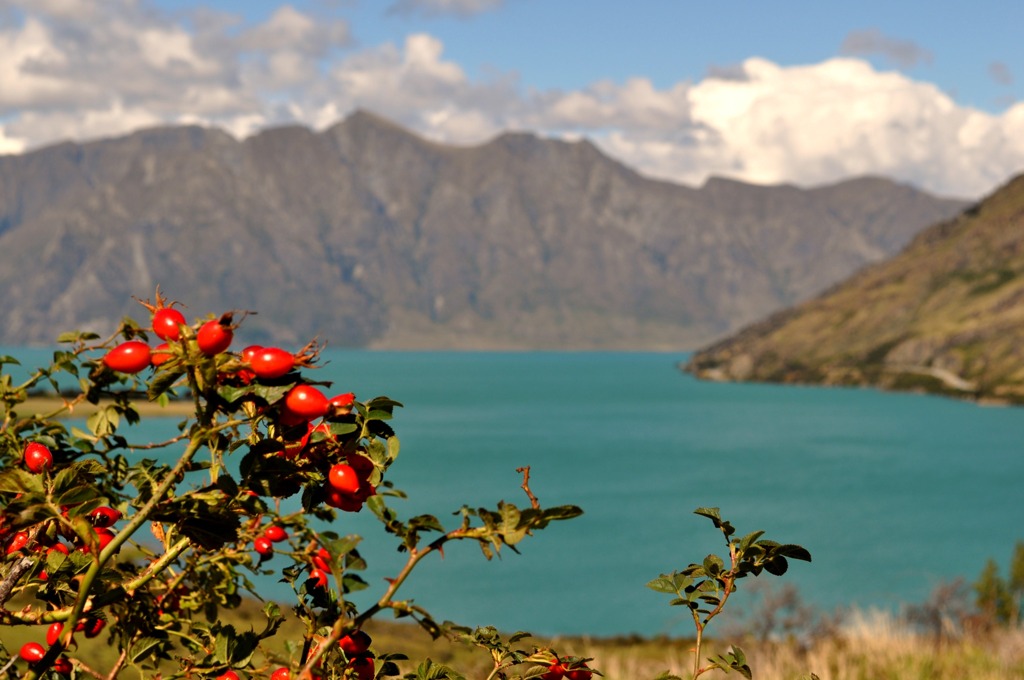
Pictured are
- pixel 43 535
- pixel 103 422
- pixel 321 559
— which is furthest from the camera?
pixel 103 422

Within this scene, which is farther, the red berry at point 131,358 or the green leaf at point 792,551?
the green leaf at point 792,551

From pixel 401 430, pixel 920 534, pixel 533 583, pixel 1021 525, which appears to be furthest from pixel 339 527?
pixel 401 430

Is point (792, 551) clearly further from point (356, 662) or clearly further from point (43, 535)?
point (43, 535)

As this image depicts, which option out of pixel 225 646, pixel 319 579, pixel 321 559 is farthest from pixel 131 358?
pixel 321 559

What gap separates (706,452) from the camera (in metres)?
159

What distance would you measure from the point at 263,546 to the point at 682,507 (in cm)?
10788

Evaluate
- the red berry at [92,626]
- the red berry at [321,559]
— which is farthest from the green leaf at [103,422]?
the red berry at [321,559]

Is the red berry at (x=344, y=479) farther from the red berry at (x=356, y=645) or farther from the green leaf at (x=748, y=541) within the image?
the green leaf at (x=748, y=541)

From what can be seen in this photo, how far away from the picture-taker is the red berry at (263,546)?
563 centimetres

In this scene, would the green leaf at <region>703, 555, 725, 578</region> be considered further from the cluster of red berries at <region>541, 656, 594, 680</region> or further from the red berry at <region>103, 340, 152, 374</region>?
the red berry at <region>103, 340, 152, 374</region>

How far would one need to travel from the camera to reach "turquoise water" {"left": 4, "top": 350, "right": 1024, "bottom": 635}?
7512cm

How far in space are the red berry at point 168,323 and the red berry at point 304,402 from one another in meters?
0.37

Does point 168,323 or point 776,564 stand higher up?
point 168,323

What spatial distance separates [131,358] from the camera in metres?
3.09
